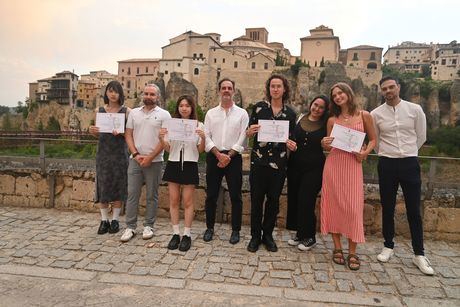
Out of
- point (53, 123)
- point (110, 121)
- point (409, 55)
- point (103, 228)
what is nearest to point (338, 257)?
point (103, 228)

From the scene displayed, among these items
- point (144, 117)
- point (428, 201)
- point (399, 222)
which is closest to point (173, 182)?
point (144, 117)

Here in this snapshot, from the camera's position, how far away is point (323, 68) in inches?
2176

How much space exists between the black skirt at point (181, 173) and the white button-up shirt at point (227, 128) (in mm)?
337

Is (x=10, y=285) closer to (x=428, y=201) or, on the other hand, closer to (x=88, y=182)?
(x=88, y=182)

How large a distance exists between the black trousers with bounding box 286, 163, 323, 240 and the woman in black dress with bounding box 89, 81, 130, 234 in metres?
2.33

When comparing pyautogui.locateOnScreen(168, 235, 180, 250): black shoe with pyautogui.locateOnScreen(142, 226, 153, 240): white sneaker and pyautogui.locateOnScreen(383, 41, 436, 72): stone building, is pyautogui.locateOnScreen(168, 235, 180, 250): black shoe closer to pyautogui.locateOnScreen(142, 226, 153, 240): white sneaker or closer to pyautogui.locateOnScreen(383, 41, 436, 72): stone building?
pyautogui.locateOnScreen(142, 226, 153, 240): white sneaker

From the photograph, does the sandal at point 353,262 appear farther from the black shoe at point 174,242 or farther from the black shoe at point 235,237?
the black shoe at point 174,242

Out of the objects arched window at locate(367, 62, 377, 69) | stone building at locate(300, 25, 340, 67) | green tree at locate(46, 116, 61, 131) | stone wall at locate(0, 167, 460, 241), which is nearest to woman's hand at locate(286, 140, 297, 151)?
stone wall at locate(0, 167, 460, 241)

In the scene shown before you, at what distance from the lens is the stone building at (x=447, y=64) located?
2751 inches

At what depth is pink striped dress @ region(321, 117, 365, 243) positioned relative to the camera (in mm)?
3774

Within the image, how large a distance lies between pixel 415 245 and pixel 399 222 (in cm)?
108

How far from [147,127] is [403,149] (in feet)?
10.4

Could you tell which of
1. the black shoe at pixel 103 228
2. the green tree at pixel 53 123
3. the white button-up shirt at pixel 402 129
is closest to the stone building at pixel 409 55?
the green tree at pixel 53 123

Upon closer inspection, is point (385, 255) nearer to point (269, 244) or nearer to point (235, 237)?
point (269, 244)
